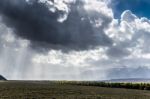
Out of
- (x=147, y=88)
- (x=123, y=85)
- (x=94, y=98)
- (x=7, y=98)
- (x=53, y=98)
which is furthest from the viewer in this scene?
(x=123, y=85)

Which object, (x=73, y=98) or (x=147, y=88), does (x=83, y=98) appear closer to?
(x=73, y=98)

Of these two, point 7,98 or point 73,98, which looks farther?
point 73,98

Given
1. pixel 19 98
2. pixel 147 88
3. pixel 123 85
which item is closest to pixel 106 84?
pixel 123 85

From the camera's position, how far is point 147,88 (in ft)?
448

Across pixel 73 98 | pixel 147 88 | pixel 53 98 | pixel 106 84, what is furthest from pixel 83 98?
pixel 106 84

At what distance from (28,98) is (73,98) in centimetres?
911

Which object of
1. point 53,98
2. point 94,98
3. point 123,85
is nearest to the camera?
point 53,98

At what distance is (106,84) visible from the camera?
154500 mm

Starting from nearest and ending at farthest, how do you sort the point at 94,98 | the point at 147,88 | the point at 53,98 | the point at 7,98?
the point at 7,98, the point at 53,98, the point at 94,98, the point at 147,88

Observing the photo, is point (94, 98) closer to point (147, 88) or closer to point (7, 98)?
point (7, 98)

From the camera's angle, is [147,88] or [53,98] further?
A: [147,88]

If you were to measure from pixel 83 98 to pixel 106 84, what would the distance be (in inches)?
3628

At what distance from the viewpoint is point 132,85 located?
145000 millimetres

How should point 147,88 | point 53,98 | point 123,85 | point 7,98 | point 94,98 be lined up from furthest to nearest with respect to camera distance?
point 123,85 < point 147,88 < point 94,98 < point 53,98 < point 7,98
